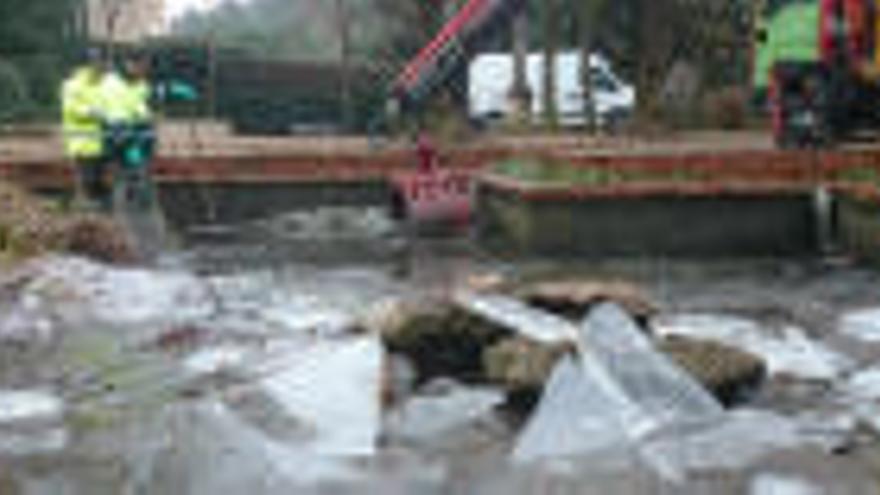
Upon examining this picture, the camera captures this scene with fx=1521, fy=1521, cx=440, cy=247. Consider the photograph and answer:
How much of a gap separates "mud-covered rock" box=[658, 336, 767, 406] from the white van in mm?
17833

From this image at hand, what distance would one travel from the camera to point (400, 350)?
23.8ft

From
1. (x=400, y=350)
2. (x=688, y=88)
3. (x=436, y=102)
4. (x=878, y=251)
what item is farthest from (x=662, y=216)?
(x=688, y=88)

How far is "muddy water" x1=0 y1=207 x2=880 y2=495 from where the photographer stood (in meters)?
5.24

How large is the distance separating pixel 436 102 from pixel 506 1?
7.45ft

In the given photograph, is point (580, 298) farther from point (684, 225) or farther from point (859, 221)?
point (684, 225)

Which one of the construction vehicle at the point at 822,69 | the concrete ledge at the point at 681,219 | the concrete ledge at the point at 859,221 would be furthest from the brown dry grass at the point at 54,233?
the construction vehicle at the point at 822,69

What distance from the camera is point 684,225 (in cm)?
1223

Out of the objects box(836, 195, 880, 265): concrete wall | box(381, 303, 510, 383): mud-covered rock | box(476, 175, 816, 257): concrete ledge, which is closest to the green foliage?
box(476, 175, 816, 257): concrete ledge

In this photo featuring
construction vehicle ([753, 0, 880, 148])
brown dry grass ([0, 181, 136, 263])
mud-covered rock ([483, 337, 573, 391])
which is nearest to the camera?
mud-covered rock ([483, 337, 573, 391])

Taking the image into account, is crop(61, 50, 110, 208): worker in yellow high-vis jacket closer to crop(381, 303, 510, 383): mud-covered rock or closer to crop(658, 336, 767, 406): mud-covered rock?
crop(381, 303, 510, 383): mud-covered rock

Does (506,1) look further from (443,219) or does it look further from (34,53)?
(34,53)

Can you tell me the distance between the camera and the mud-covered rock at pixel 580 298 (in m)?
7.75

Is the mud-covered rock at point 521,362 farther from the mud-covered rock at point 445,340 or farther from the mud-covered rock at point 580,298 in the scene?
the mud-covered rock at point 580,298

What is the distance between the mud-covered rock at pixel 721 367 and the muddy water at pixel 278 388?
0.13 metres
